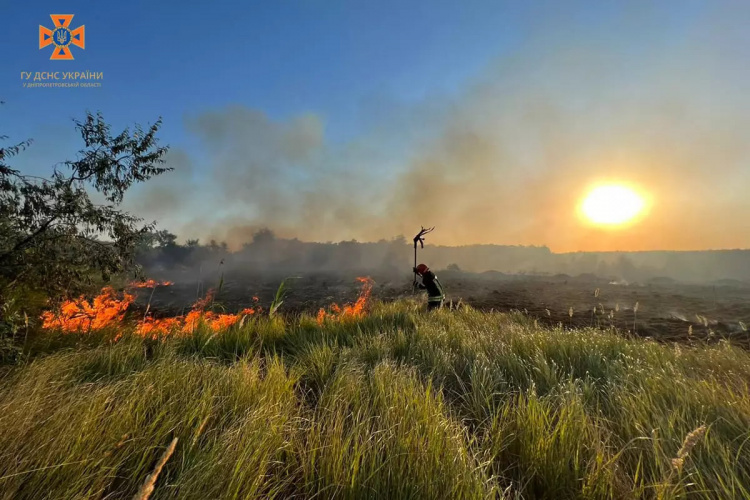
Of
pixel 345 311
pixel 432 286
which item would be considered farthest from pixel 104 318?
pixel 432 286

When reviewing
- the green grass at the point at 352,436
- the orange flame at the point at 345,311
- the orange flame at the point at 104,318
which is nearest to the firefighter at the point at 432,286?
the orange flame at the point at 345,311

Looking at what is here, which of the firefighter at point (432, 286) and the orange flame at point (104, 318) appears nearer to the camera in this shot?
the orange flame at point (104, 318)

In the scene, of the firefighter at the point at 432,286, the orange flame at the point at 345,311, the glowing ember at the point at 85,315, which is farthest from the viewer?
the firefighter at the point at 432,286

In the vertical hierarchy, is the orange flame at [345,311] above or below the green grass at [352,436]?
below

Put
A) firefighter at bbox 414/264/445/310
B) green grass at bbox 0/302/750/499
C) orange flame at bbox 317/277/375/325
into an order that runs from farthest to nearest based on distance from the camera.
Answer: firefighter at bbox 414/264/445/310 < orange flame at bbox 317/277/375/325 < green grass at bbox 0/302/750/499

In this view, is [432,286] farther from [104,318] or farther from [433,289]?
[104,318]

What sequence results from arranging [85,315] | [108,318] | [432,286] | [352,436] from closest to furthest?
[352,436] < [85,315] < [108,318] < [432,286]

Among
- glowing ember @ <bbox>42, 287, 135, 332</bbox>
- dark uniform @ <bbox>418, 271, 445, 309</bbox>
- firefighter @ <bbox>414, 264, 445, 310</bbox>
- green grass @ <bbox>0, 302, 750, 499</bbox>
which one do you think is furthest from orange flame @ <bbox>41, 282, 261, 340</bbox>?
dark uniform @ <bbox>418, 271, 445, 309</bbox>

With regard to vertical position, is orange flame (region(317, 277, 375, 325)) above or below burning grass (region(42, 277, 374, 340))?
below

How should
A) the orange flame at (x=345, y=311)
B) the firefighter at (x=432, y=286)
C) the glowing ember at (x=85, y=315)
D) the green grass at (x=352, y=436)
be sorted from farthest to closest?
the firefighter at (x=432, y=286) → the orange flame at (x=345, y=311) → the glowing ember at (x=85, y=315) → the green grass at (x=352, y=436)

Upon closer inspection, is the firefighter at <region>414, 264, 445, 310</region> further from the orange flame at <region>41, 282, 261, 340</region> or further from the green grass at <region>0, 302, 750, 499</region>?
the orange flame at <region>41, 282, 261, 340</region>

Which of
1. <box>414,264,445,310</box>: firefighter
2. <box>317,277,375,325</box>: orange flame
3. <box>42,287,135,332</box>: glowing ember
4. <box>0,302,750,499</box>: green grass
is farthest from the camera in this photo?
<box>414,264,445,310</box>: firefighter

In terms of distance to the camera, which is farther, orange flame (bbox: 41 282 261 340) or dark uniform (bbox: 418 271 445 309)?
dark uniform (bbox: 418 271 445 309)

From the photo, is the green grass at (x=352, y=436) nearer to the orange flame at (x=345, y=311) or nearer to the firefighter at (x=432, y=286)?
the orange flame at (x=345, y=311)
